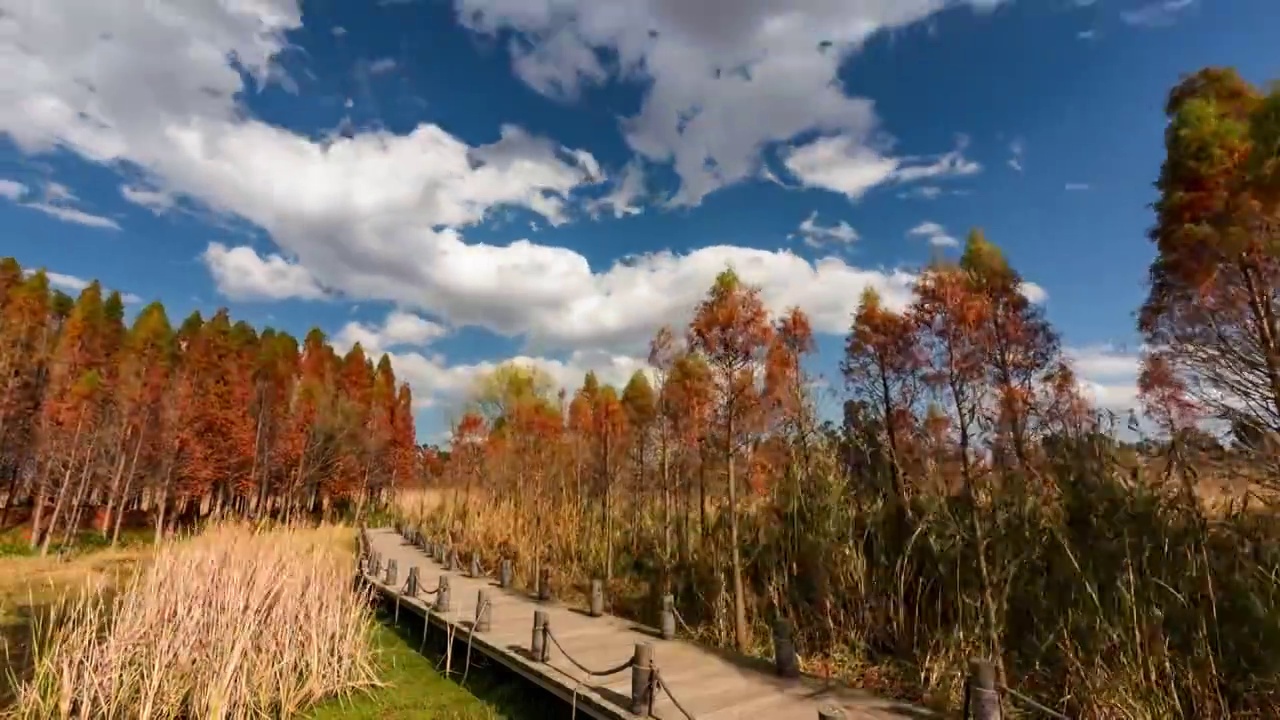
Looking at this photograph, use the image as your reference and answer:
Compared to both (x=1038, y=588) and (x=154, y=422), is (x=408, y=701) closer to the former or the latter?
(x=1038, y=588)

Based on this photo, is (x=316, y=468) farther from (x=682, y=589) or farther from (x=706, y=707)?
(x=706, y=707)

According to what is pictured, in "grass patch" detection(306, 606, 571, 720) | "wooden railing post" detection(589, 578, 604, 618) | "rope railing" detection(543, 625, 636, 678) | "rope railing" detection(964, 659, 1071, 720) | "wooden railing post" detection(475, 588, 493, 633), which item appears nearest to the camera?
"rope railing" detection(964, 659, 1071, 720)

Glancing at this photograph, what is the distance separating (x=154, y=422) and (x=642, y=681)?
1140 inches

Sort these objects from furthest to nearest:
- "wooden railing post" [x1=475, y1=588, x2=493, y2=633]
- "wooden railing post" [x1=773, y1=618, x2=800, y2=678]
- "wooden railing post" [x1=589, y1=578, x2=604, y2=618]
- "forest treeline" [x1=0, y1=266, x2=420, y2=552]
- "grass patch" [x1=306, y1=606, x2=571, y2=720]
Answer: "forest treeline" [x1=0, y1=266, x2=420, y2=552], "wooden railing post" [x1=589, y1=578, x2=604, y2=618], "wooden railing post" [x1=475, y1=588, x2=493, y2=633], "grass patch" [x1=306, y1=606, x2=571, y2=720], "wooden railing post" [x1=773, y1=618, x2=800, y2=678]

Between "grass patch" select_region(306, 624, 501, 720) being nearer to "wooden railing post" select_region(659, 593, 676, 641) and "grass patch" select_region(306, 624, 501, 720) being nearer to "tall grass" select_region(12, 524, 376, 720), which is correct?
"tall grass" select_region(12, 524, 376, 720)

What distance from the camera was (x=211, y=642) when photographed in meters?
6.41

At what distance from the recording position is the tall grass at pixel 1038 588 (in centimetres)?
482

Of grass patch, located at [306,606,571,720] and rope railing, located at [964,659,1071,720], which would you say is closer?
rope railing, located at [964,659,1071,720]

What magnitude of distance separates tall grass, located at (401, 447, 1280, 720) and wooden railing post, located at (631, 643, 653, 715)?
238cm

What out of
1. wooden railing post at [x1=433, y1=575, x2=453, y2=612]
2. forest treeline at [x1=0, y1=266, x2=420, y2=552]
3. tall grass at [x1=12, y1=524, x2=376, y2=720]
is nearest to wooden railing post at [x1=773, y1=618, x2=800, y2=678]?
tall grass at [x1=12, y1=524, x2=376, y2=720]

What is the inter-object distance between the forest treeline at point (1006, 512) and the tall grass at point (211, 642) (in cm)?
488

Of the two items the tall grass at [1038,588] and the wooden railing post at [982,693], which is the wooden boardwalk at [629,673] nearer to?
the tall grass at [1038,588]

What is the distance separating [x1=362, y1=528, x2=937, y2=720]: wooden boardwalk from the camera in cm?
564

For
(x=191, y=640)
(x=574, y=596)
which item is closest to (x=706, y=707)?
(x=191, y=640)
